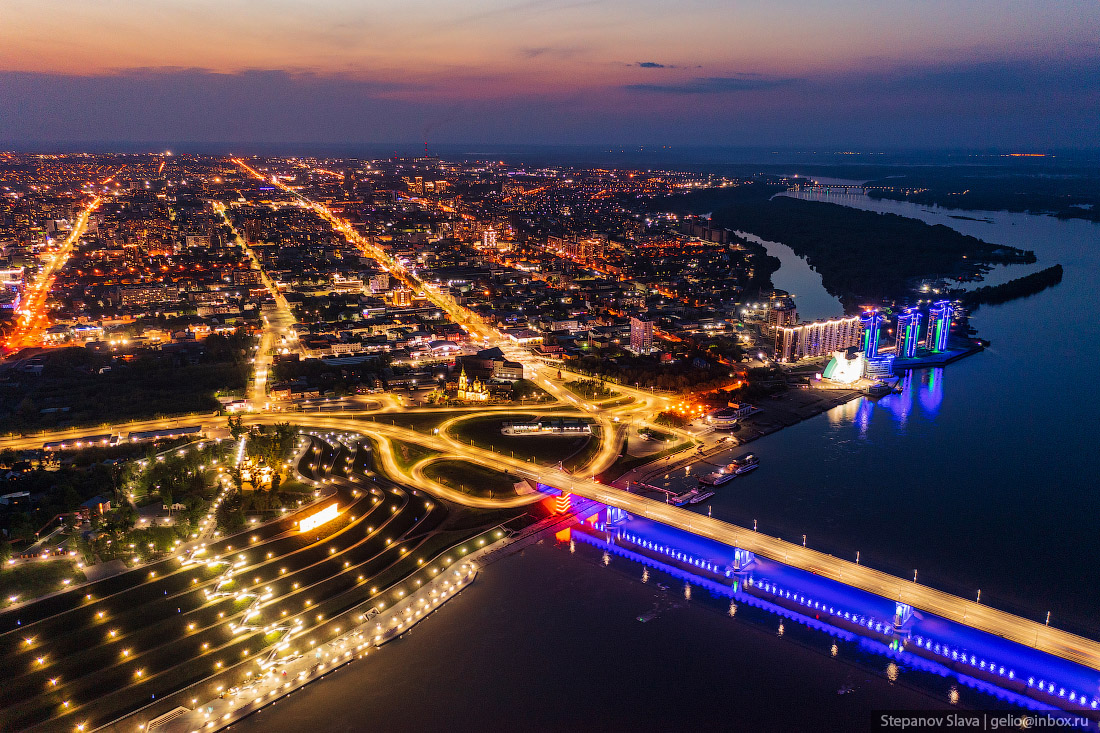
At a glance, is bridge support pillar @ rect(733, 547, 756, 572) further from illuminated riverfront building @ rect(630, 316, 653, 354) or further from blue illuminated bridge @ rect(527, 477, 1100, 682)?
illuminated riverfront building @ rect(630, 316, 653, 354)

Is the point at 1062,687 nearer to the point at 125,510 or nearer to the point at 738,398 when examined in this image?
the point at 738,398

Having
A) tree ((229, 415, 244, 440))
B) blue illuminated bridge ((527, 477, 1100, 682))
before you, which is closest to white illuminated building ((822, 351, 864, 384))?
blue illuminated bridge ((527, 477, 1100, 682))

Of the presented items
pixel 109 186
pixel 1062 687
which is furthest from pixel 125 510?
pixel 109 186

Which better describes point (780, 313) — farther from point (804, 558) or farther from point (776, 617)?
point (776, 617)

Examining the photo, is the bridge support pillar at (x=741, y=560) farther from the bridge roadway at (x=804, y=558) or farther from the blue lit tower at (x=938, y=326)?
the blue lit tower at (x=938, y=326)

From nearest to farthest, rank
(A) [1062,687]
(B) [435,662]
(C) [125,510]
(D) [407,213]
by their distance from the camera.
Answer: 1. (A) [1062,687]
2. (B) [435,662]
3. (C) [125,510]
4. (D) [407,213]

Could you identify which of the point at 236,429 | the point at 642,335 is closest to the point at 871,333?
the point at 642,335
